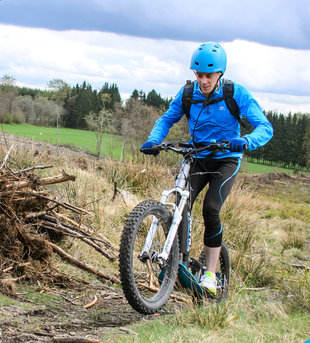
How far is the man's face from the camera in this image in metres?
4.29

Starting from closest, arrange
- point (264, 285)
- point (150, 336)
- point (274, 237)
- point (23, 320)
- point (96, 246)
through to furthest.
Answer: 1. point (150, 336)
2. point (23, 320)
3. point (96, 246)
4. point (264, 285)
5. point (274, 237)

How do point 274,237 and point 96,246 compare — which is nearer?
point 96,246

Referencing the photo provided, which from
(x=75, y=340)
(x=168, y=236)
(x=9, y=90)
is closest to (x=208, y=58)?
(x=168, y=236)

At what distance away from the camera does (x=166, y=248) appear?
3.88 metres

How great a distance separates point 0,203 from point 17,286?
0.84 meters

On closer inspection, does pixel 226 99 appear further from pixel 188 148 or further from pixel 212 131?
pixel 188 148

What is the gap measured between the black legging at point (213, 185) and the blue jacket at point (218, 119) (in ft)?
0.29

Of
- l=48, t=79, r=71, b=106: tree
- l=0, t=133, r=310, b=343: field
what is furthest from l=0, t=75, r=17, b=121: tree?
l=0, t=133, r=310, b=343: field

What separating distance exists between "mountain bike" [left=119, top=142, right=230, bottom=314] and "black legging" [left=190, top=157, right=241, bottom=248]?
14 cm

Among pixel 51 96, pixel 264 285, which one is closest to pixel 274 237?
pixel 264 285

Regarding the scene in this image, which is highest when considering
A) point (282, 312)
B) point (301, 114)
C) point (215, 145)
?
point (301, 114)

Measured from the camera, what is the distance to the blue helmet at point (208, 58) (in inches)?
163

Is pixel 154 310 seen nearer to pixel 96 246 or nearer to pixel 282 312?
pixel 282 312

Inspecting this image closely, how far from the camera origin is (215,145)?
4031 millimetres
